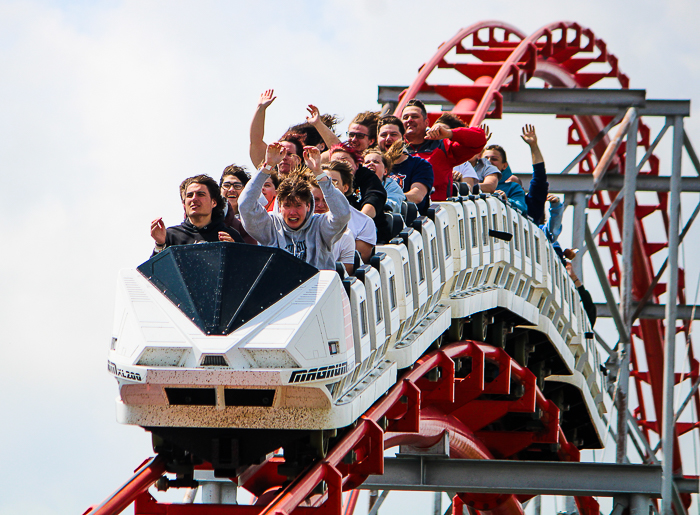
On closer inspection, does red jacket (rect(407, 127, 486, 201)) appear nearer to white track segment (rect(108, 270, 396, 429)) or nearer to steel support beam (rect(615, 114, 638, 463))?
white track segment (rect(108, 270, 396, 429))

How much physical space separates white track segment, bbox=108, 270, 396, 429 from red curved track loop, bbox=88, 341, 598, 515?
1.28 ft

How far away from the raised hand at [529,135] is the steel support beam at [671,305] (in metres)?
2.31

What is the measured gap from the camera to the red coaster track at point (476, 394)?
200 inches

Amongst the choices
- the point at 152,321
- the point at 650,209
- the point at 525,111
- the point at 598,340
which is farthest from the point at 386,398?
the point at 650,209

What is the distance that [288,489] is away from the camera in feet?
15.4

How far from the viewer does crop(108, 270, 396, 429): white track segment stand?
171 inches

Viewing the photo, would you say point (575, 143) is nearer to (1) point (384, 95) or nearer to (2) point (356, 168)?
(1) point (384, 95)

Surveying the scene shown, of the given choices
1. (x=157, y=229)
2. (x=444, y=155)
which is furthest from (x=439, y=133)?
(x=157, y=229)

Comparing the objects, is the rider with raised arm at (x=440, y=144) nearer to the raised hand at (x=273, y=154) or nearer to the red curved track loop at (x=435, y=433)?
the red curved track loop at (x=435, y=433)

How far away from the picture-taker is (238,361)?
4340mm

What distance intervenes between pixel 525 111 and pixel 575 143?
3.93 metres

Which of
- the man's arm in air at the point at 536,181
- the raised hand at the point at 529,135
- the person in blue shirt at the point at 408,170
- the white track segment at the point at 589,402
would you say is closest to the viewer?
the person in blue shirt at the point at 408,170

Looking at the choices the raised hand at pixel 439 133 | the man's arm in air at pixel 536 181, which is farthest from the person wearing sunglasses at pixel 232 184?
the man's arm in air at pixel 536 181

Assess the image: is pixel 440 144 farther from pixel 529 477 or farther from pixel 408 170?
pixel 529 477
